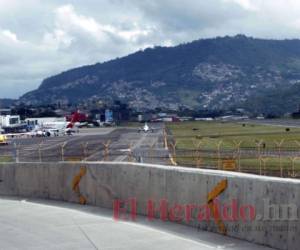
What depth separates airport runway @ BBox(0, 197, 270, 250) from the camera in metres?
11.1

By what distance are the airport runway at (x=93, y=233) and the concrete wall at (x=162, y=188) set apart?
324 mm

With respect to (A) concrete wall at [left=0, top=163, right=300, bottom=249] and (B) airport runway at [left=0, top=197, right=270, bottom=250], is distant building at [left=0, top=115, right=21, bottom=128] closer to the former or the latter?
(A) concrete wall at [left=0, top=163, right=300, bottom=249]

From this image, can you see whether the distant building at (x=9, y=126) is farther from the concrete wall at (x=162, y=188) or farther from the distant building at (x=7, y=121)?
the concrete wall at (x=162, y=188)

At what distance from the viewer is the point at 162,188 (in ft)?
44.5

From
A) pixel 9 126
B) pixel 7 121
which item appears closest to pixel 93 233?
pixel 9 126

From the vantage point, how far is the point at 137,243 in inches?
445

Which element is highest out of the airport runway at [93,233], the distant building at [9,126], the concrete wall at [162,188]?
the concrete wall at [162,188]

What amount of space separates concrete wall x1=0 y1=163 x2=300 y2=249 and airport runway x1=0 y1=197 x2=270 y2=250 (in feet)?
1.06

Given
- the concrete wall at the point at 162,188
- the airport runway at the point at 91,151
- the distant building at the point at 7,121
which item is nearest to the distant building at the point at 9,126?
the distant building at the point at 7,121

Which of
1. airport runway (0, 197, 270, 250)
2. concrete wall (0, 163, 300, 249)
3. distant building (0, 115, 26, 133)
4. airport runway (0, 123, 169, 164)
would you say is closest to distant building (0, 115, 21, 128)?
distant building (0, 115, 26, 133)

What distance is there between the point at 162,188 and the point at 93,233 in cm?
179

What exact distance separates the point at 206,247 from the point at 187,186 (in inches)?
88.9

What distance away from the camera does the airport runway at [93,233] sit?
1108 centimetres

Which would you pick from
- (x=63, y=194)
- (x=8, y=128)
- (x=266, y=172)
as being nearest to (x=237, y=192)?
(x=63, y=194)
